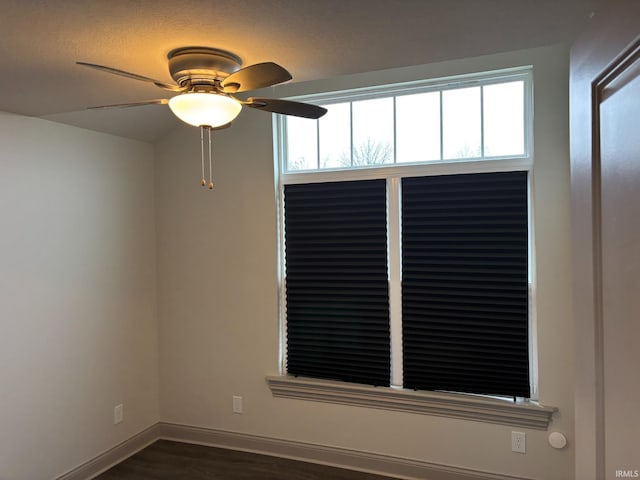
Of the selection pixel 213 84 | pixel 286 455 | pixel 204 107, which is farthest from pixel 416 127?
pixel 286 455

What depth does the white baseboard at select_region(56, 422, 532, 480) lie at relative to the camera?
302cm

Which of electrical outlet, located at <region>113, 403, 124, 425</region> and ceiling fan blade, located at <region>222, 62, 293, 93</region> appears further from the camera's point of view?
electrical outlet, located at <region>113, 403, 124, 425</region>

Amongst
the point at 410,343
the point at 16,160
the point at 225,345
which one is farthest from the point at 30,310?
the point at 410,343

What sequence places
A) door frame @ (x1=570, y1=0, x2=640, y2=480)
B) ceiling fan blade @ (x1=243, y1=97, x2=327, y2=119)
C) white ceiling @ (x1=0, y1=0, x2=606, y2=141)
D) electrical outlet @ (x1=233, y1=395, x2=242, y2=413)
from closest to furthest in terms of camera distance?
door frame @ (x1=570, y1=0, x2=640, y2=480) < white ceiling @ (x1=0, y1=0, x2=606, y2=141) < ceiling fan blade @ (x1=243, y1=97, x2=327, y2=119) < electrical outlet @ (x1=233, y1=395, x2=242, y2=413)

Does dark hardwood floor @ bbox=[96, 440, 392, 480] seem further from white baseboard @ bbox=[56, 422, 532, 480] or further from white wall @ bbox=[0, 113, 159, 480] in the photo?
white wall @ bbox=[0, 113, 159, 480]

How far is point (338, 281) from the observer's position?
3275 millimetres

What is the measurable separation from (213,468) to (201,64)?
9.17 feet

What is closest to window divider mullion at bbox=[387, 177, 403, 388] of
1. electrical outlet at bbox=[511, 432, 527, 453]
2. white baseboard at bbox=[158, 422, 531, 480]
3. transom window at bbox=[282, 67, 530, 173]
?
transom window at bbox=[282, 67, 530, 173]

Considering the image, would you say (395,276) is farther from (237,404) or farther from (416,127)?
(237,404)

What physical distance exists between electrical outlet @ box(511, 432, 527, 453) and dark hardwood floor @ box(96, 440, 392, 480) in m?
0.85

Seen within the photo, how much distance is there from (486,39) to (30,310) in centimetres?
289

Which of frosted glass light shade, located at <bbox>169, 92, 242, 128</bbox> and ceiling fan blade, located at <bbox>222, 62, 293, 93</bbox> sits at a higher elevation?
ceiling fan blade, located at <bbox>222, 62, 293, 93</bbox>

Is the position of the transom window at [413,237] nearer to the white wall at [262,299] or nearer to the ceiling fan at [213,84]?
the white wall at [262,299]

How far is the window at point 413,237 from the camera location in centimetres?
285
